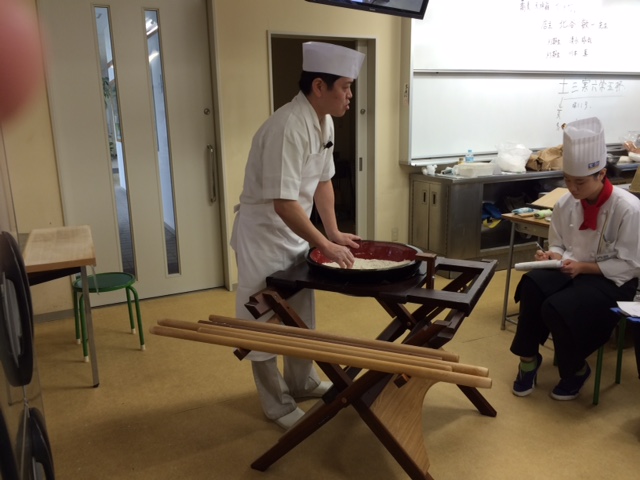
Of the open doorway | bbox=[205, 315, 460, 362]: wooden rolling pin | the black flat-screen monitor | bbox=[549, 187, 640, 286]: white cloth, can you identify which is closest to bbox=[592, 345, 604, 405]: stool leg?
bbox=[549, 187, 640, 286]: white cloth

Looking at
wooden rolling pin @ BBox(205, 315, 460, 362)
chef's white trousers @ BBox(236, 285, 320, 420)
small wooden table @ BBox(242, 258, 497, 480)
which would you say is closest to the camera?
wooden rolling pin @ BBox(205, 315, 460, 362)

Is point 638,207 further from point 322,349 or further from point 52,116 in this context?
point 52,116

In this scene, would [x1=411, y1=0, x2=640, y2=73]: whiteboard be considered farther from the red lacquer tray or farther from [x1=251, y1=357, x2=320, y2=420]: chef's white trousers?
[x1=251, y1=357, x2=320, y2=420]: chef's white trousers

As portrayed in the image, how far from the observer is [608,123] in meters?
5.02

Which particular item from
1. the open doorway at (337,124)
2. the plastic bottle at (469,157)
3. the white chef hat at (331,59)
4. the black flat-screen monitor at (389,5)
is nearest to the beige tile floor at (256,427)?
the white chef hat at (331,59)

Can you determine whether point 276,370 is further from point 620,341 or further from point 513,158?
point 513,158

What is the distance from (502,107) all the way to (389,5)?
6.19 feet

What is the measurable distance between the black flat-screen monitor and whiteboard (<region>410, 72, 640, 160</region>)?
0.91m

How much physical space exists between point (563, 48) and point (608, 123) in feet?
3.30

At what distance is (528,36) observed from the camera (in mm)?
4312

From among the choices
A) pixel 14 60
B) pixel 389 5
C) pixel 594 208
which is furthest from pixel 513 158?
pixel 14 60

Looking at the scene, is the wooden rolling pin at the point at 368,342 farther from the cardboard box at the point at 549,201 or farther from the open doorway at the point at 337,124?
the open doorway at the point at 337,124

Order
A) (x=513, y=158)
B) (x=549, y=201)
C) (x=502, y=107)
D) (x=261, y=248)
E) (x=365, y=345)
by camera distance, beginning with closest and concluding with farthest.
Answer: (x=365, y=345) < (x=261, y=248) < (x=549, y=201) < (x=513, y=158) < (x=502, y=107)

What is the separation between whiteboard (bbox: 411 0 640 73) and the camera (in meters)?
3.99
